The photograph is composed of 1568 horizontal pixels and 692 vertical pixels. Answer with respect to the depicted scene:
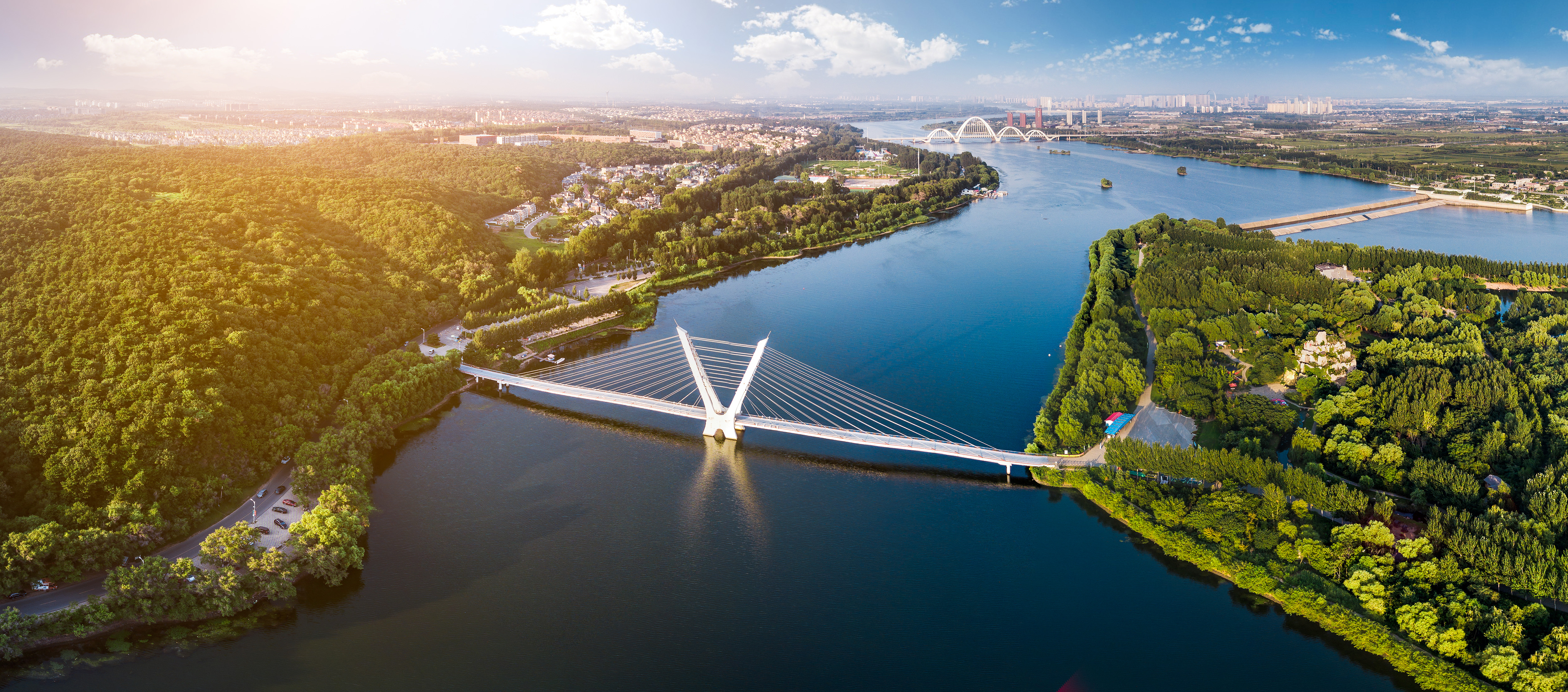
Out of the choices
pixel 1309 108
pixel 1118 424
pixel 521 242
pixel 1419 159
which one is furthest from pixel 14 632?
pixel 1309 108

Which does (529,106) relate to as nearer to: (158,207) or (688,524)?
(158,207)

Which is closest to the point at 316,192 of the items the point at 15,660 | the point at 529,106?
the point at 15,660

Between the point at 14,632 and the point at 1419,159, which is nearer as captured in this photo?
the point at 14,632

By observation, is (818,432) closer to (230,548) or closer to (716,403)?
(716,403)

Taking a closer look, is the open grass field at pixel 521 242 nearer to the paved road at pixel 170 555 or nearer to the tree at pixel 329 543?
the paved road at pixel 170 555

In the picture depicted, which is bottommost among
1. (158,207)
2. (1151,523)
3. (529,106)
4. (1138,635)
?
(1138,635)

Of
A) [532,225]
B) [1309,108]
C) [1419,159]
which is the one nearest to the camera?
[532,225]
